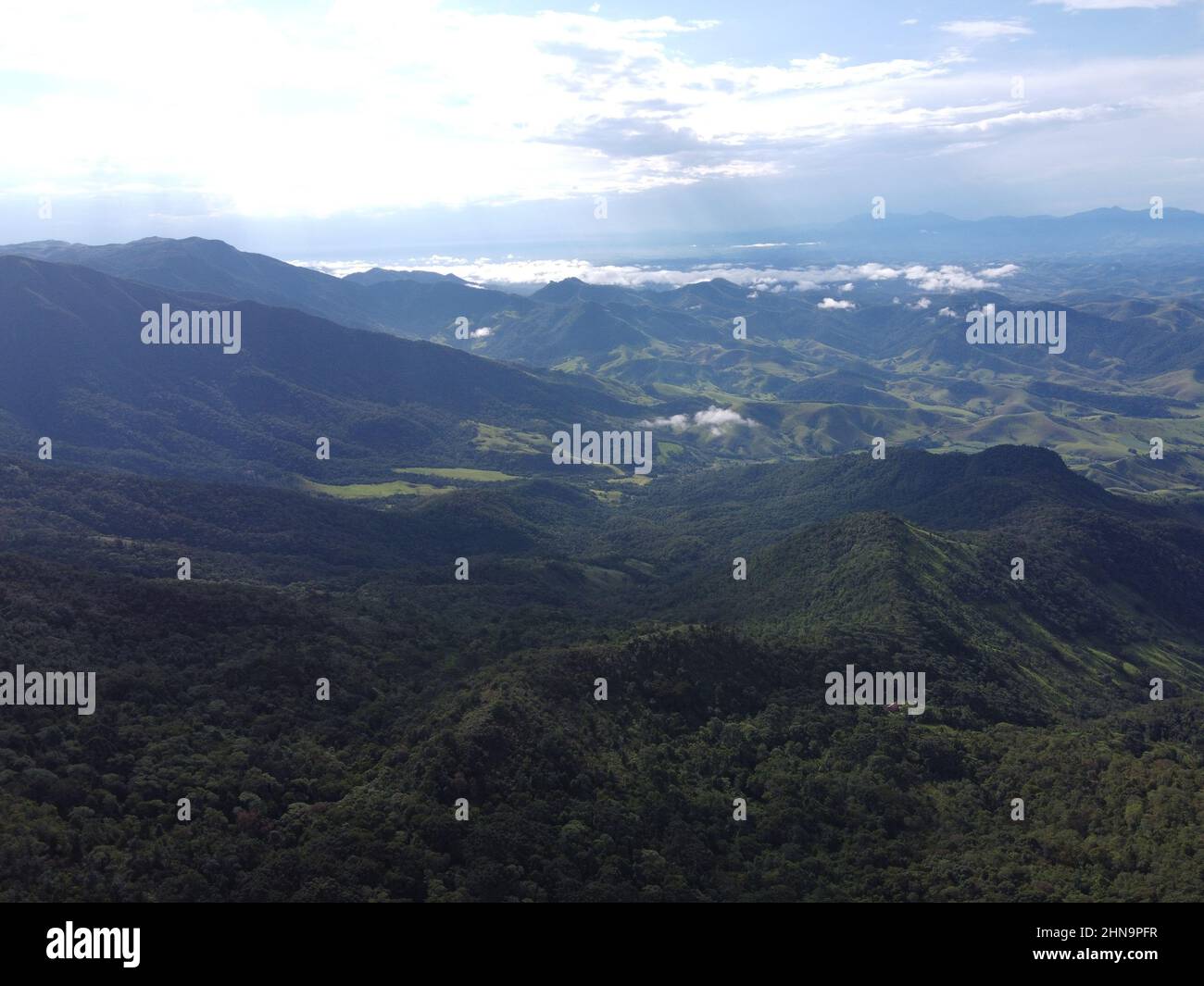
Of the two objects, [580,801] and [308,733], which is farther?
[308,733]

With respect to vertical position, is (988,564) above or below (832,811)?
above


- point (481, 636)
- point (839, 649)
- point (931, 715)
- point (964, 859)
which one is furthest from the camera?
point (481, 636)

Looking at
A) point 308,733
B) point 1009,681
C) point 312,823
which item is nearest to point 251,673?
point 308,733

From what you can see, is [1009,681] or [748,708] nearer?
[748,708]

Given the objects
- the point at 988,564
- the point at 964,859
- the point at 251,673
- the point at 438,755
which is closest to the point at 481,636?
the point at 251,673

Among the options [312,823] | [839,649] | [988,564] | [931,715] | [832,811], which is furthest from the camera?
[988,564]
